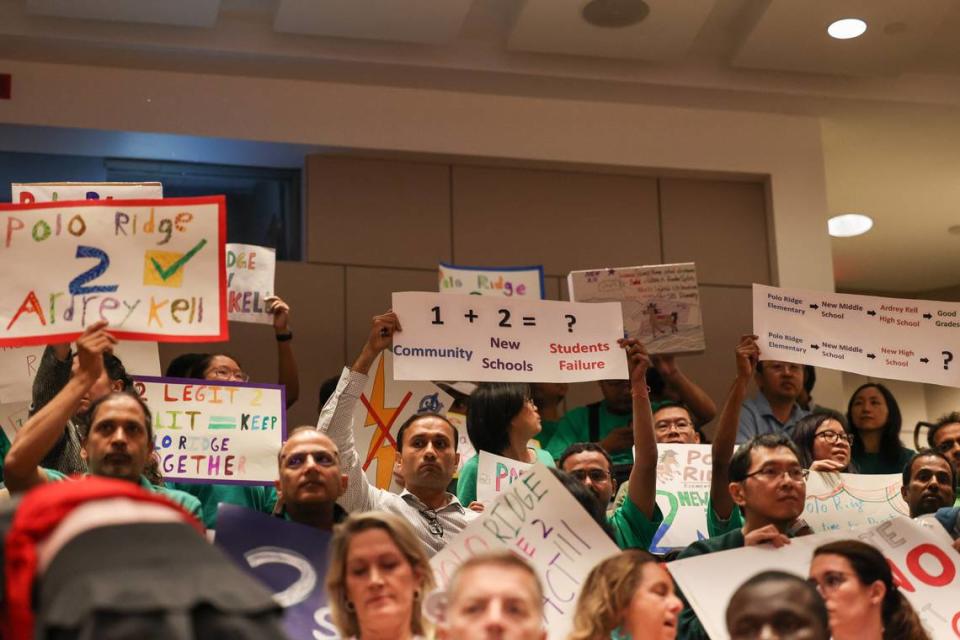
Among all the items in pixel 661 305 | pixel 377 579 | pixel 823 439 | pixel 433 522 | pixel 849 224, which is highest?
pixel 849 224

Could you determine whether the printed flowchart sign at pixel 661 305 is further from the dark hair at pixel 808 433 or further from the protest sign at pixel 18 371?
the protest sign at pixel 18 371

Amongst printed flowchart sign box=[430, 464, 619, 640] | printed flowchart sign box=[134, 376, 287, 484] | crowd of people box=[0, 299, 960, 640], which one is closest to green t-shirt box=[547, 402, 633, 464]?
crowd of people box=[0, 299, 960, 640]

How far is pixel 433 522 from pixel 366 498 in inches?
8.9

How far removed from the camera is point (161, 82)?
24.0 ft

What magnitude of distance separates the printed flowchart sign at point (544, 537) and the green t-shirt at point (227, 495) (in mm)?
1084

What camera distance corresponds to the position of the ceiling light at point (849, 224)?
9.93 meters

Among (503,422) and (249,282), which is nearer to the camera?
(503,422)

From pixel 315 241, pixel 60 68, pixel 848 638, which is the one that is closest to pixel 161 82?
pixel 60 68

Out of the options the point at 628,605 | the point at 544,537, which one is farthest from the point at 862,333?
the point at 628,605

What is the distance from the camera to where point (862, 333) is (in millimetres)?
5512

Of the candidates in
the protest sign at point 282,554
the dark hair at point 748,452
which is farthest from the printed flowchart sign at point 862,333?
the protest sign at point 282,554

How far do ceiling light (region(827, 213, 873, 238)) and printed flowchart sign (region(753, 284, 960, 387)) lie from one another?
441 centimetres

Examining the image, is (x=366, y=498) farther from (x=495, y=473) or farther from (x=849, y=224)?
(x=849, y=224)

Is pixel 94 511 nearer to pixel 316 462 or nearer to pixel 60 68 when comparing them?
pixel 316 462
